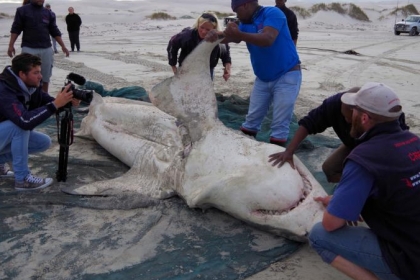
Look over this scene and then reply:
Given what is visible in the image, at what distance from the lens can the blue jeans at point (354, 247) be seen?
2.69m

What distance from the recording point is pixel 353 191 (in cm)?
246

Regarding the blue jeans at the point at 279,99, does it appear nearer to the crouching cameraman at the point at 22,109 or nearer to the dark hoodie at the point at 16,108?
the crouching cameraman at the point at 22,109

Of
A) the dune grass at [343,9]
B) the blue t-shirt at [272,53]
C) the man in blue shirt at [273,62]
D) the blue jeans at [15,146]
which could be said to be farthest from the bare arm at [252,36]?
the dune grass at [343,9]

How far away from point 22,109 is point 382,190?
3312mm

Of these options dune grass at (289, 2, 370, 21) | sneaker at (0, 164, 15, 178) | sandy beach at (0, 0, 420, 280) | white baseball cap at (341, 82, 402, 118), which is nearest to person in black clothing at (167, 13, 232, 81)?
sandy beach at (0, 0, 420, 280)

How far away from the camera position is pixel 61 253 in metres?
3.48

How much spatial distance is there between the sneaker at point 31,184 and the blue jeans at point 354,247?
2913mm

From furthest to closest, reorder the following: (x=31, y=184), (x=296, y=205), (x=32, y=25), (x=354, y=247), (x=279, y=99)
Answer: (x=32, y=25)
(x=279, y=99)
(x=31, y=184)
(x=296, y=205)
(x=354, y=247)

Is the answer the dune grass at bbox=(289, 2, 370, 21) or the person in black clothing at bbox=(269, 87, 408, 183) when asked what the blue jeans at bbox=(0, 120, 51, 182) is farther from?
the dune grass at bbox=(289, 2, 370, 21)

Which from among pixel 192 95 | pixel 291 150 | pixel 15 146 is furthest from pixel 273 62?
pixel 15 146

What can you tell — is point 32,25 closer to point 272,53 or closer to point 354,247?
point 272,53

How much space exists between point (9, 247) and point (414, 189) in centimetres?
302

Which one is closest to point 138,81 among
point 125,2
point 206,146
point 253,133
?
point 253,133

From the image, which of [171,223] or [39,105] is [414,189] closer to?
→ [171,223]
